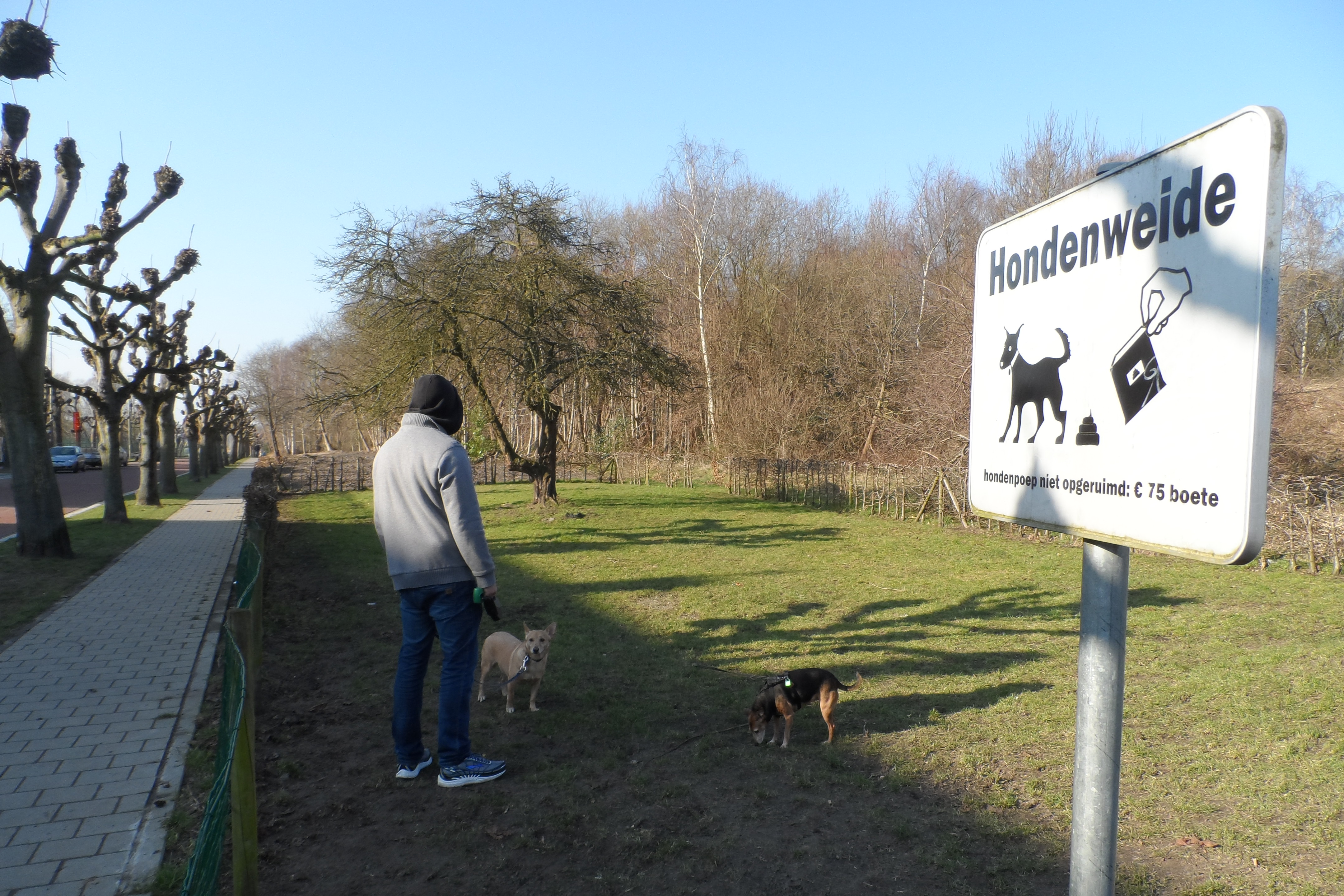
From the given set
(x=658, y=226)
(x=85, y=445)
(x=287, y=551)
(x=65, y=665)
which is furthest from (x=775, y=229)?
(x=85, y=445)

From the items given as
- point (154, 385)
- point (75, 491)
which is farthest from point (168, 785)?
point (75, 491)

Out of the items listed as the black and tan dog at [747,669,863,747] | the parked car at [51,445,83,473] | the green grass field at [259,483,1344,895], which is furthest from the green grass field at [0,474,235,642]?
the parked car at [51,445,83,473]

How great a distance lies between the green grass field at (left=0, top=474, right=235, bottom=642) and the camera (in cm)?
895

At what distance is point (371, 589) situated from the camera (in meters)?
10.3

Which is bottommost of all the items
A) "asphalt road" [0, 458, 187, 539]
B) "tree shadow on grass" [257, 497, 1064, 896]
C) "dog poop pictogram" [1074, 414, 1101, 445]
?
"asphalt road" [0, 458, 187, 539]

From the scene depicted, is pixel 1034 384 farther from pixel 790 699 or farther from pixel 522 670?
pixel 522 670

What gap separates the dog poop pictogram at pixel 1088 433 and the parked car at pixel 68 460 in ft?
168

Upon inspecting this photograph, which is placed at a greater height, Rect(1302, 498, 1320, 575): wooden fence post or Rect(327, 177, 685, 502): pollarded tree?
Rect(327, 177, 685, 502): pollarded tree

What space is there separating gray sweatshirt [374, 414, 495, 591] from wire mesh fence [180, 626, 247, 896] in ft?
2.86

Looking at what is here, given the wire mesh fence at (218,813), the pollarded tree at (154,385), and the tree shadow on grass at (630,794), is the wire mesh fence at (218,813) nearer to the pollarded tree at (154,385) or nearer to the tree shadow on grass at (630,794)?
the tree shadow on grass at (630,794)

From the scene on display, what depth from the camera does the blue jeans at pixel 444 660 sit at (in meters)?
4.18

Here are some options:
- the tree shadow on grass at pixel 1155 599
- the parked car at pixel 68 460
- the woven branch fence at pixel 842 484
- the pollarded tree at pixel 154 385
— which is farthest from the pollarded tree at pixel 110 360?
the parked car at pixel 68 460

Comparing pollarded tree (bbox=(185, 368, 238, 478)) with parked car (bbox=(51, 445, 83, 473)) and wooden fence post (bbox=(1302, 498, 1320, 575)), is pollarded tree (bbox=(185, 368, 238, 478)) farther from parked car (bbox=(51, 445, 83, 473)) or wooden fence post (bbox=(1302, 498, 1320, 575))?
wooden fence post (bbox=(1302, 498, 1320, 575))

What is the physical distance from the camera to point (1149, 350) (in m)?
1.30
